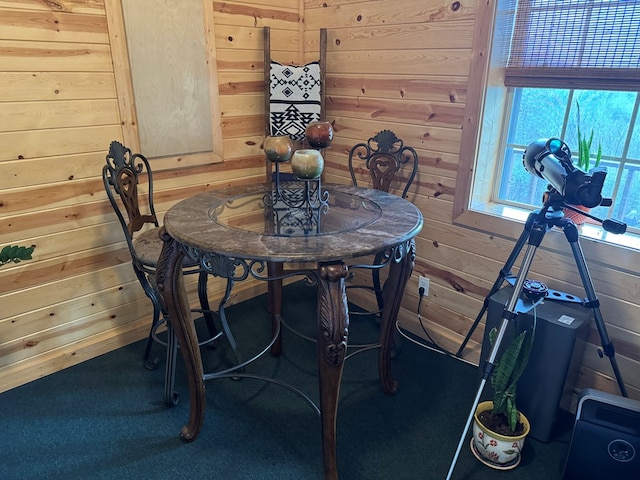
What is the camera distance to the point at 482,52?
1.93 meters

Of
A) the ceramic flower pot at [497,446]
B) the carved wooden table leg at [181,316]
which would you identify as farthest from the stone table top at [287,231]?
the ceramic flower pot at [497,446]

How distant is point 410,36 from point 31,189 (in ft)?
6.25

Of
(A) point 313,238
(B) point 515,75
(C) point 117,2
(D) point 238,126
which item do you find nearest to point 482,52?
(B) point 515,75

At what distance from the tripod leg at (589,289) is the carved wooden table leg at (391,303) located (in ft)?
1.79

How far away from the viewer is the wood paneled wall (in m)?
1.88

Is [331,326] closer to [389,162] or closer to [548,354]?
[548,354]

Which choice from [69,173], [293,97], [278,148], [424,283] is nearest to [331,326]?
[278,148]

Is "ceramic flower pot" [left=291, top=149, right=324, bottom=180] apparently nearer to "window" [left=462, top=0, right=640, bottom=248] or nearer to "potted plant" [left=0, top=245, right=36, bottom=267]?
"window" [left=462, top=0, right=640, bottom=248]

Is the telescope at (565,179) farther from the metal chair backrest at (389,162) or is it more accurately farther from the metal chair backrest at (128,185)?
the metal chair backrest at (128,185)

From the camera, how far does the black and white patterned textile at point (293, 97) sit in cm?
261

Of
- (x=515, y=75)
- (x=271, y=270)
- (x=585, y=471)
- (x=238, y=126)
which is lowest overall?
(x=585, y=471)

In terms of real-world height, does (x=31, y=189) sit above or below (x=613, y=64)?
below

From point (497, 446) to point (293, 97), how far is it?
2.06m

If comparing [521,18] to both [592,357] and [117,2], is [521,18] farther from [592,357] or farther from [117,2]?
[117,2]
